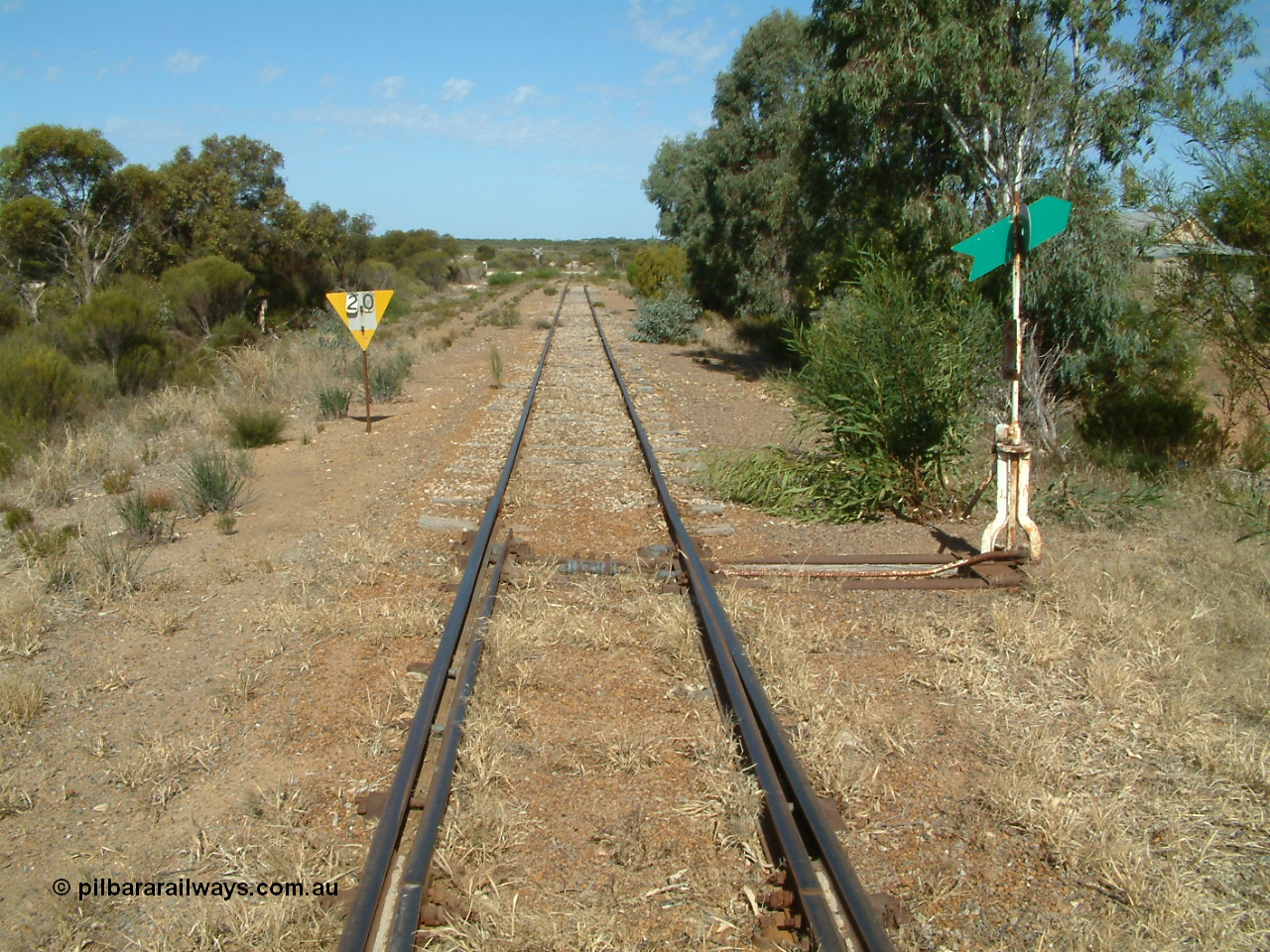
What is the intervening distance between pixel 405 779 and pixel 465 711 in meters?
0.76

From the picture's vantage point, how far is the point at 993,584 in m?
6.89

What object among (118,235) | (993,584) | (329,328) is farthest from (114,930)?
(118,235)

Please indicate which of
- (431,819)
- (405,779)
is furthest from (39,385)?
(431,819)

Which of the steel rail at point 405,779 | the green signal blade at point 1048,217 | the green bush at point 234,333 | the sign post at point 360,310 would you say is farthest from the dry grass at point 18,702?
the green bush at point 234,333

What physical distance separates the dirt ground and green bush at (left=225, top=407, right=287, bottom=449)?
3409mm

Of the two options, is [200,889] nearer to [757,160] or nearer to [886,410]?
[886,410]

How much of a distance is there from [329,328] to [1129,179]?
52.0ft

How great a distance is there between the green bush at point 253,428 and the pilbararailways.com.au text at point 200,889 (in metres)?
9.47

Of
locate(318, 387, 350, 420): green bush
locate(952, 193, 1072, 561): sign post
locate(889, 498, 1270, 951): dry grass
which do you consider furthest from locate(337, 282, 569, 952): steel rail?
locate(318, 387, 350, 420): green bush

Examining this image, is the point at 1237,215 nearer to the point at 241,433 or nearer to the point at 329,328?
the point at 241,433

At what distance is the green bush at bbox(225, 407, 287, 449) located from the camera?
1277 cm

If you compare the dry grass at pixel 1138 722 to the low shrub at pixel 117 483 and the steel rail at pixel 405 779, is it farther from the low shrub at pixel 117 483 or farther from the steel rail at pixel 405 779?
the low shrub at pixel 117 483

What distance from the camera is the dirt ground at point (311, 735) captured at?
3619 mm

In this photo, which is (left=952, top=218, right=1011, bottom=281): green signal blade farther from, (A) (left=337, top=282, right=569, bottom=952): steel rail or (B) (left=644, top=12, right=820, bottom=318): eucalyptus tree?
(B) (left=644, top=12, right=820, bottom=318): eucalyptus tree
